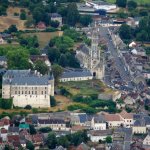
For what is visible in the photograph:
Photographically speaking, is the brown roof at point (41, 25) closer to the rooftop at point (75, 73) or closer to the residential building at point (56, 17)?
the residential building at point (56, 17)

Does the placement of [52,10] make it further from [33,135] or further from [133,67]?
[33,135]

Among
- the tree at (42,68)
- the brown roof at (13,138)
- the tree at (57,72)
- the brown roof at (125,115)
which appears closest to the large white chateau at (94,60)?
the tree at (57,72)

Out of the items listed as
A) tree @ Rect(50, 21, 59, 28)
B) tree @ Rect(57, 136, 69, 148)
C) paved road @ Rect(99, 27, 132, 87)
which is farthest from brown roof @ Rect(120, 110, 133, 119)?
tree @ Rect(50, 21, 59, 28)

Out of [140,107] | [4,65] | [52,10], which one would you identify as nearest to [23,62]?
[4,65]

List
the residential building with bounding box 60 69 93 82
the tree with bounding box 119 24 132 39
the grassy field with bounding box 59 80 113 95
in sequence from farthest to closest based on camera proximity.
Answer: the tree with bounding box 119 24 132 39 → the residential building with bounding box 60 69 93 82 → the grassy field with bounding box 59 80 113 95

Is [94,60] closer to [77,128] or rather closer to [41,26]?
[77,128]

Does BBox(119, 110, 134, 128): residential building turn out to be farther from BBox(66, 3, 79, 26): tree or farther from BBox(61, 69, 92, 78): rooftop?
BBox(66, 3, 79, 26): tree
